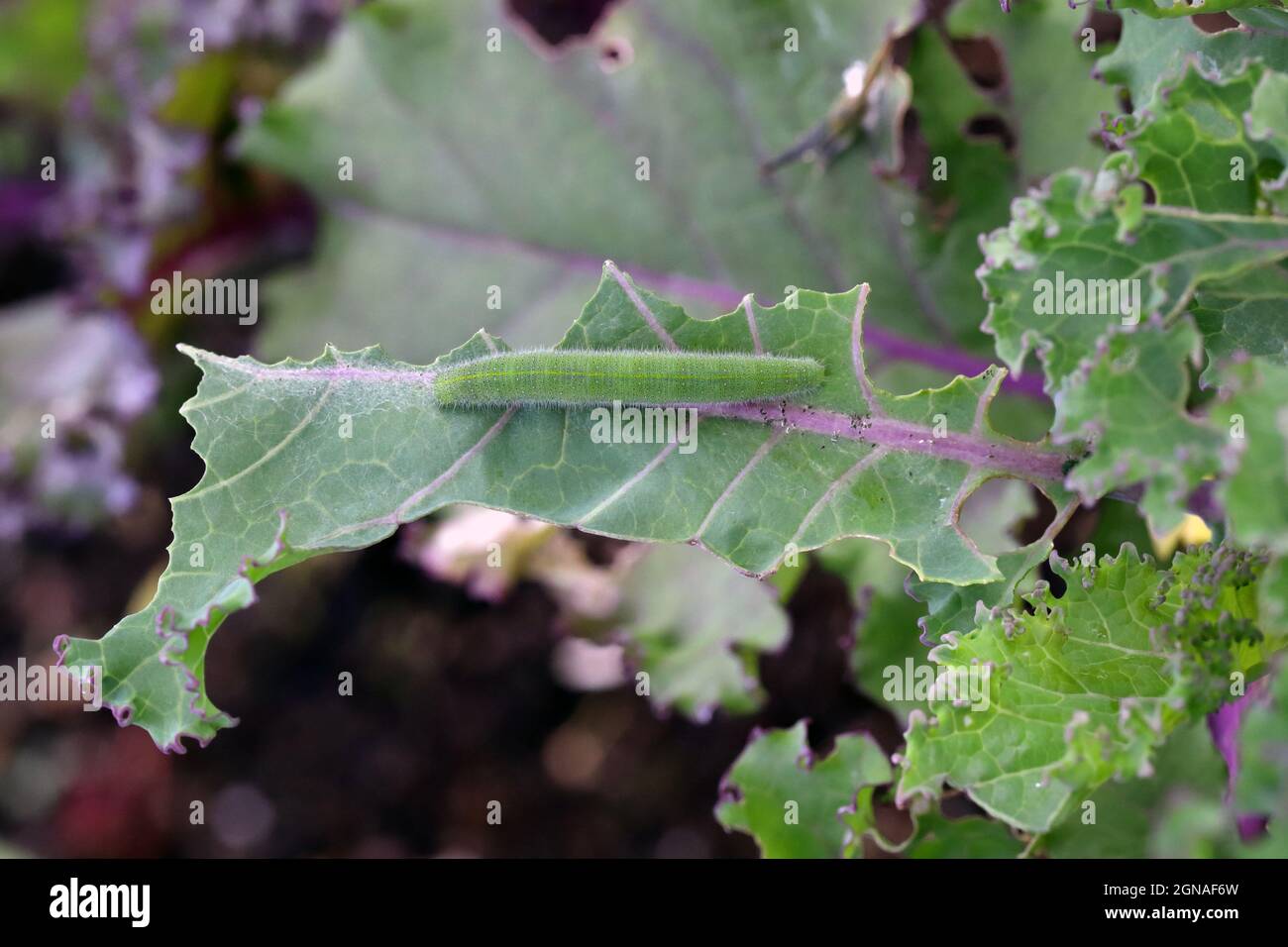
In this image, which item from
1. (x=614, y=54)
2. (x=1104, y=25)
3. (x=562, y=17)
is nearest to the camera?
(x=1104, y=25)

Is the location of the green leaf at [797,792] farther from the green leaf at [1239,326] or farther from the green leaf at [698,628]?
the green leaf at [1239,326]

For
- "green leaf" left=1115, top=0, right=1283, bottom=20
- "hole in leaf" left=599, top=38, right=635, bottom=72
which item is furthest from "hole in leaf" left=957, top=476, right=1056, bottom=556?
"hole in leaf" left=599, top=38, right=635, bottom=72

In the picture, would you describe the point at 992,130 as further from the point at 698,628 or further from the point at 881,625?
the point at 698,628

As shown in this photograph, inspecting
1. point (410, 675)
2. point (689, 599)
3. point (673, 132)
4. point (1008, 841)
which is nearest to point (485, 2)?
point (673, 132)

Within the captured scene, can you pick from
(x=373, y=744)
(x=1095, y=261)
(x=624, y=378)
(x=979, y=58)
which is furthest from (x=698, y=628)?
(x=979, y=58)

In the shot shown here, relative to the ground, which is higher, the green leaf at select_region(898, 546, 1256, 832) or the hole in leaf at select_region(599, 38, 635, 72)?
the hole in leaf at select_region(599, 38, 635, 72)

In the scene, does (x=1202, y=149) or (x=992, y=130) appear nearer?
(x=1202, y=149)

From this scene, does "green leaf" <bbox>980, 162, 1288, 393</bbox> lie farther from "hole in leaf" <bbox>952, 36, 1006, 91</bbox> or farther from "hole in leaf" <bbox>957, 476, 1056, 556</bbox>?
"hole in leaf" <bbox>952, 36, 1006, 91</bbox>
